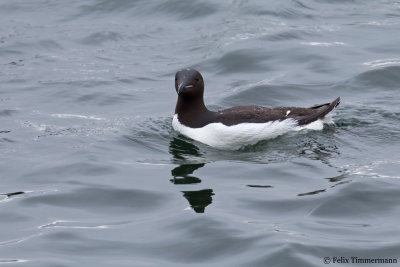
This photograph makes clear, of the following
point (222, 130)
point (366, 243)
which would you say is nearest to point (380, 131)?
point (222, 130)

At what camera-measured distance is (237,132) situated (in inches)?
444

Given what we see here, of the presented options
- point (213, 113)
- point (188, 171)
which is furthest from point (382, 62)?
point (188, 171)

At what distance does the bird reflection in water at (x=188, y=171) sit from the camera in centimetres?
958

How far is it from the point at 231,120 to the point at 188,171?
1008mm

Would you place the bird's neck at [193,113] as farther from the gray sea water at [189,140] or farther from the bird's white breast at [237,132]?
the gray sea water at [189,140]

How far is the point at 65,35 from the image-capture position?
1688 cm

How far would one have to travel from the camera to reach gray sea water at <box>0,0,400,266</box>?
8.55m

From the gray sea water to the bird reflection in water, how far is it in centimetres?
3

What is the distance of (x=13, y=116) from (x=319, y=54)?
526 cm

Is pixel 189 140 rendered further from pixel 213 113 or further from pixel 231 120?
pixel 231 120

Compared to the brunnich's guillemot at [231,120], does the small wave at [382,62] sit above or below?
above

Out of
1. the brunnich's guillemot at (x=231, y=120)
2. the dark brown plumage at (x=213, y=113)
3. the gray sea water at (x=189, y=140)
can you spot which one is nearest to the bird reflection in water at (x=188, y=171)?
the gray sea water at (x=189, y=140)

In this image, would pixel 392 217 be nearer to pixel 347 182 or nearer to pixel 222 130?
pixel 347 182

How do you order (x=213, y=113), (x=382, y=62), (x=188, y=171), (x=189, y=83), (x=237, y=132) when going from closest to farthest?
(x=188, y=171), (x=237, y=132), (x=189, y=83), (x=213, y=113), (x=382, y=62)
